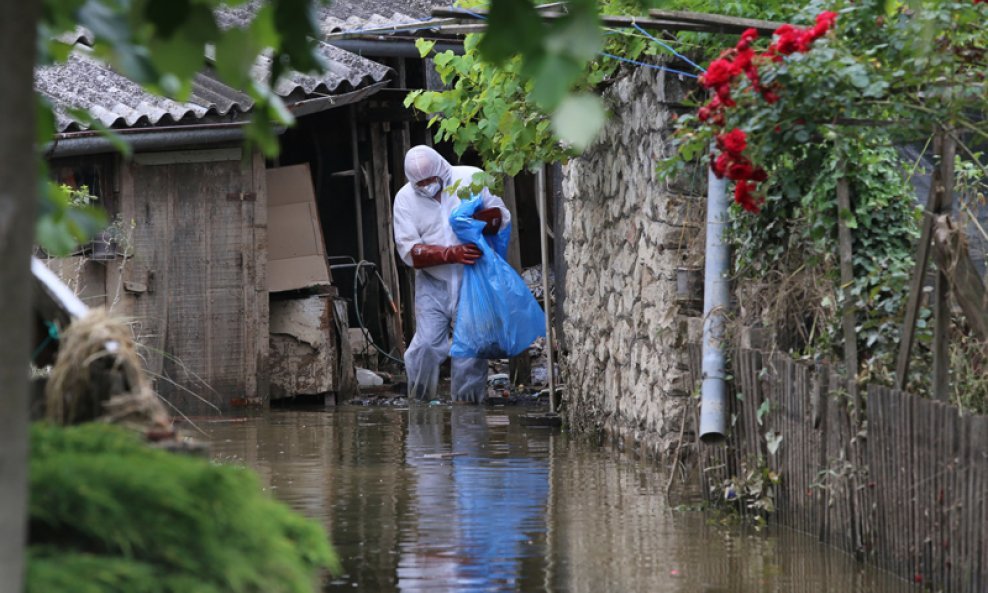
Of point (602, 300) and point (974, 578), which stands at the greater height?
point (602, 300)

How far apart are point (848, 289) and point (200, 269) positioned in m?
7.46

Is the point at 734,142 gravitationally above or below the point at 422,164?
below

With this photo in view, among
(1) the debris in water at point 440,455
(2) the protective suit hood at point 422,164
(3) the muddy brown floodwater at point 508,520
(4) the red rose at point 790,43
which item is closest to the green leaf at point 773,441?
(3) the muddy brown floodwater at point 508,520

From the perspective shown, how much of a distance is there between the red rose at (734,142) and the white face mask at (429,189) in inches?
285

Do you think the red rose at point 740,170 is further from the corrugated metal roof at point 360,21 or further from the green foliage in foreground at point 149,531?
the corrugated metal roof at point 360,21

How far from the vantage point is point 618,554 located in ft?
20.3

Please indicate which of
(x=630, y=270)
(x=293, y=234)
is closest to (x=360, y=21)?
(x=293, y=234)

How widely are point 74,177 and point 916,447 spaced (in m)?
8.67

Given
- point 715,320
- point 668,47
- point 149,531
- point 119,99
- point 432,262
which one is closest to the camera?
point 149,531

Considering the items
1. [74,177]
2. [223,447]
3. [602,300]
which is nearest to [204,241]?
[74,177]

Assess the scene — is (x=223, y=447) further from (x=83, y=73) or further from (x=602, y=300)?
(x=83, y=73)

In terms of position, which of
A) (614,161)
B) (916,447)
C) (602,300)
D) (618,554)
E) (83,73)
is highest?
(83,73)

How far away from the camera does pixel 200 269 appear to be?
12.3 metres

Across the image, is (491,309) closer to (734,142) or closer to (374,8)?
(374,8)
